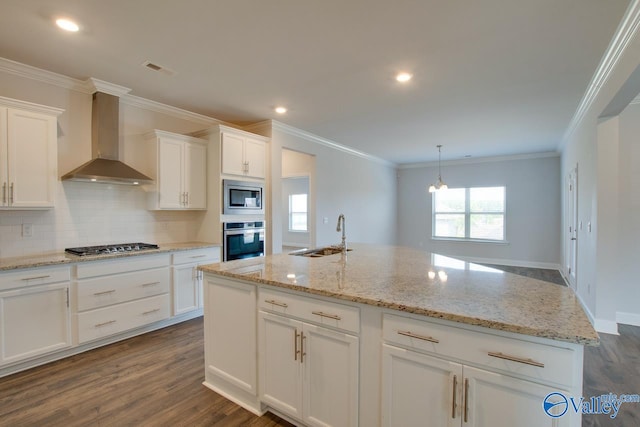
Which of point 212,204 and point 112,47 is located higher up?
point 112,47

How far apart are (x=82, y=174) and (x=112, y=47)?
1.22 meters

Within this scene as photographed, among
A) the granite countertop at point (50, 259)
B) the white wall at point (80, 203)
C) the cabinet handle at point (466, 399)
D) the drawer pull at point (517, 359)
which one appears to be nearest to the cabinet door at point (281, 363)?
the cabinet handle at point (466, 399)

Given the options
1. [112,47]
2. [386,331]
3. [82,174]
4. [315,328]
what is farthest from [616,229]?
[82,174]

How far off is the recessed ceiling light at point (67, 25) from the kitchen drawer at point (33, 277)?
6.25 ft

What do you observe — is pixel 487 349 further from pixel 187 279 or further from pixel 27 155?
pixel 27 155

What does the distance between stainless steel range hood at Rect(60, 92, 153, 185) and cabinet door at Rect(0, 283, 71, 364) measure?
114cm

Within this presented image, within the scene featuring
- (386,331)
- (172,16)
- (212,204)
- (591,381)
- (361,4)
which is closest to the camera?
(386,331)

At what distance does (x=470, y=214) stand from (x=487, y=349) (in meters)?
7.32

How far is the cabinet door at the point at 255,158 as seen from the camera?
4.16 metres

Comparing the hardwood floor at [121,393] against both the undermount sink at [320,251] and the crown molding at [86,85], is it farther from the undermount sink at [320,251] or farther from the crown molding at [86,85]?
the crown molding at [86,85]

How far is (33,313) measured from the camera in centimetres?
249

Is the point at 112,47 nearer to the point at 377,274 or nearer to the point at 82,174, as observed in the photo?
the point at 82,174

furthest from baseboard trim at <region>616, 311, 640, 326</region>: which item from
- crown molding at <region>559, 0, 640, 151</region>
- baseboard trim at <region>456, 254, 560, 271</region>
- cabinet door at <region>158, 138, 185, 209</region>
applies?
cabinet door at <region>158, 138, 185, 209</region>

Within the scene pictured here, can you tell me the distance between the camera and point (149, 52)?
256cm
